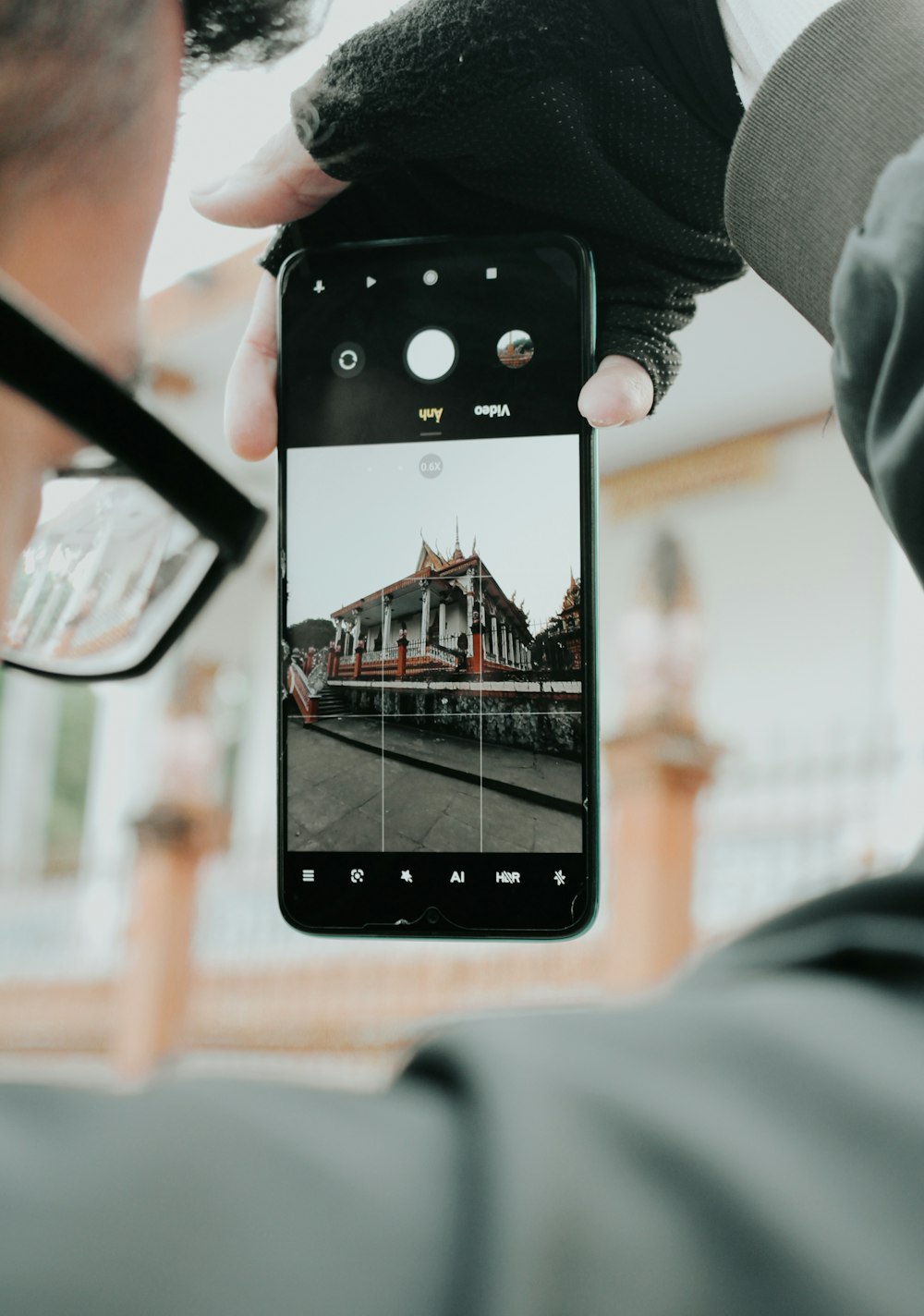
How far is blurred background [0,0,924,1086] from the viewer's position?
22cm

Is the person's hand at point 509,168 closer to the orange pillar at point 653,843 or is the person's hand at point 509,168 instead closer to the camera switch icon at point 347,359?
the camera switch icon at point 347,359

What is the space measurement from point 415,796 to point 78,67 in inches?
5.6

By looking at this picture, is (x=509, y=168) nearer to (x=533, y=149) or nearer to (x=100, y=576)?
(x=533, y=149)

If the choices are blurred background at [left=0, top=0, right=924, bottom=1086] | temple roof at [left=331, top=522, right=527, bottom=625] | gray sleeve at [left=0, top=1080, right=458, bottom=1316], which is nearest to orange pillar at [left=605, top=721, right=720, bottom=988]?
blurred background at [left=0, top=0, right=924, bottom=1086]

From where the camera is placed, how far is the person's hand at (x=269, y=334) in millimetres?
195

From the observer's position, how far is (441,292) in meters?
0.21

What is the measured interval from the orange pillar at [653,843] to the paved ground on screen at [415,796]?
0.29 feet

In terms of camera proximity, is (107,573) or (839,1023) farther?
(107,573)

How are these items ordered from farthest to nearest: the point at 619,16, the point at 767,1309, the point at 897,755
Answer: the point at 897,755 → the point at 619,16 → the point at 767,1309

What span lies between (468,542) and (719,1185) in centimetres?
13

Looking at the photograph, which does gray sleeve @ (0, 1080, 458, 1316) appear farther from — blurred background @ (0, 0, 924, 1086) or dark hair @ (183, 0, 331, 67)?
dark hair @ (183, 0, 331, 67)

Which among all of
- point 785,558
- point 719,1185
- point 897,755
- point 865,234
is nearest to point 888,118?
point 865,234

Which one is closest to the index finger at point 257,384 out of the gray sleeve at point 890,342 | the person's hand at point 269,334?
the person's hand at point 269,334

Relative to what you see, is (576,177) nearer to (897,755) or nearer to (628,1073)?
(628,1073)
